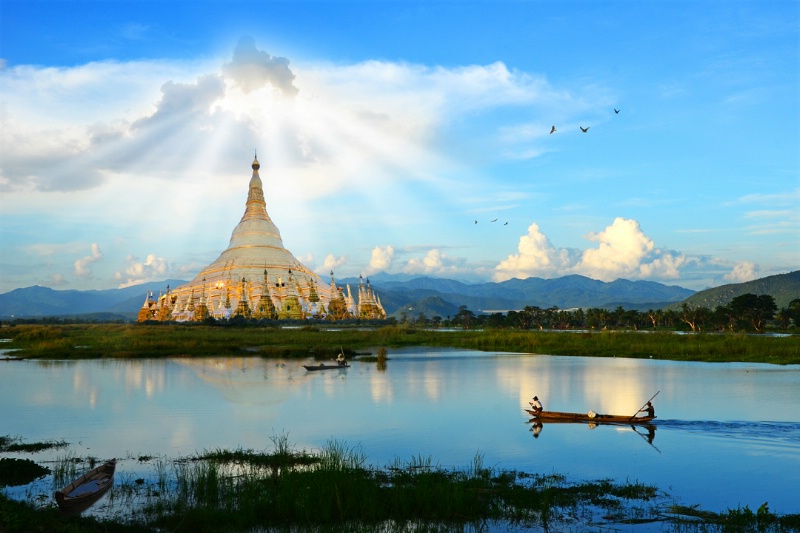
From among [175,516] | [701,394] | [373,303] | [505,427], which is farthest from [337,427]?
[373,303]

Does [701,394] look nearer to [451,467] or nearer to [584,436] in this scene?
[584,436]

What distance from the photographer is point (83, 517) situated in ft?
37.3

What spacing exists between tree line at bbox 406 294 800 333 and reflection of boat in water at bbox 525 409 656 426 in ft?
210

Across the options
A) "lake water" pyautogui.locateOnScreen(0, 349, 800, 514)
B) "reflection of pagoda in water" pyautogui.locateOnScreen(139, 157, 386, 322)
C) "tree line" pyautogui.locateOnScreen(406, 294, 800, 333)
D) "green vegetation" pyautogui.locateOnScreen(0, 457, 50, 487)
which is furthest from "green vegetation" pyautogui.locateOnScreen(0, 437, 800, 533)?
"tree line" pyautogui.locateOnScreen(406, 294, 800, 333)

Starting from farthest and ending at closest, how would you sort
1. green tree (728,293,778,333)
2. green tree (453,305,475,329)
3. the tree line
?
green tree (453,305,475,329), the tree line, green tree (728,293,778,333)

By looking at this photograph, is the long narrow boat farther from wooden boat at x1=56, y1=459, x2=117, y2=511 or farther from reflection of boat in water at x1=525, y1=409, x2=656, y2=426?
wooden boat at x1=56, y1=459, x2=117, y2=511

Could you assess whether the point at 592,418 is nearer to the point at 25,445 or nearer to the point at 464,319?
the point at 25,445

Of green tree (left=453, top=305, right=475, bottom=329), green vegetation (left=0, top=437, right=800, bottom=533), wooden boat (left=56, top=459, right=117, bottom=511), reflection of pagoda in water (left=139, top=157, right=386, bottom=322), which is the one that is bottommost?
green vegetation (left=0, top=437, right=800, bottom=533)

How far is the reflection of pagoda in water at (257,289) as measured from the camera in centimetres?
7800

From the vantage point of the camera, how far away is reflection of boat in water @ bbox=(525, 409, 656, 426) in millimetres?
19206

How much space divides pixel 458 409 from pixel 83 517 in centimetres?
1455

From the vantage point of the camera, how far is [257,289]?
3169 inches

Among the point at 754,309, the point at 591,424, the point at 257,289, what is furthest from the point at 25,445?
the point at 754,309

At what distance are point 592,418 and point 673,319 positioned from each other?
9009cm
